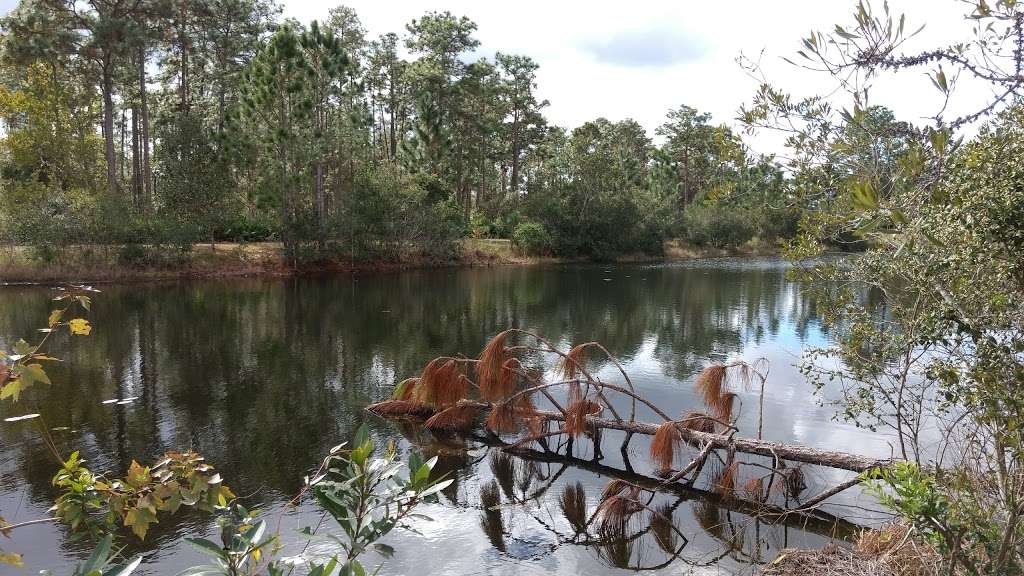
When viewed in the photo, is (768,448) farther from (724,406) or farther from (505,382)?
(505,382)

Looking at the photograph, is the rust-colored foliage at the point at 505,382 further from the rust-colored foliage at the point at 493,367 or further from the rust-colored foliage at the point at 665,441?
the rust-colored foliage at the point at 665,441

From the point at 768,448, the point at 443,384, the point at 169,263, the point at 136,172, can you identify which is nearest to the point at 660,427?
the point at 768,448

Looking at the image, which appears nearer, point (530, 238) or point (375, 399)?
point (375, 399)

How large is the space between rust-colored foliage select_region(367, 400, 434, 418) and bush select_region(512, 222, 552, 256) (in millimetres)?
33084

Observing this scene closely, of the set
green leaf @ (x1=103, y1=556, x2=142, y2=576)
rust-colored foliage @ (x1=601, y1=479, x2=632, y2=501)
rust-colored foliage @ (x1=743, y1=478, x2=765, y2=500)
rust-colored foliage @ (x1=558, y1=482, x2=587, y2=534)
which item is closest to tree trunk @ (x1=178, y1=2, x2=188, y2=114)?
rust-colored foliage @ (x1=558, y1=482, x2=587, y2=534)

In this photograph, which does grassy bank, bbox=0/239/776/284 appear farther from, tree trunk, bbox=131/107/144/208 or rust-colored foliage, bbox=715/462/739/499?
rust-colored foliage, bbox=715/462/739/499

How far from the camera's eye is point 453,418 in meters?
9.40

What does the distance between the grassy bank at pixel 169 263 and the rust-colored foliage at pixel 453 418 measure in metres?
23.3

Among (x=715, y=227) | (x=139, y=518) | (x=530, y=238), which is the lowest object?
(x=139, y=518)

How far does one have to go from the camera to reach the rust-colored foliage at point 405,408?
9.93 m

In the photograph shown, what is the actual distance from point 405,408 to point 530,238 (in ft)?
110

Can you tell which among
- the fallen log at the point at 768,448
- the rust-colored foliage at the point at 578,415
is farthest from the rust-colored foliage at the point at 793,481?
the rust-colored foliage at the point at 578,415

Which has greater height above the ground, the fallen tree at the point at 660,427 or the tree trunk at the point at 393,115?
the tree trunk at the point at 393,115

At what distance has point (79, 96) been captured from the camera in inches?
1405
